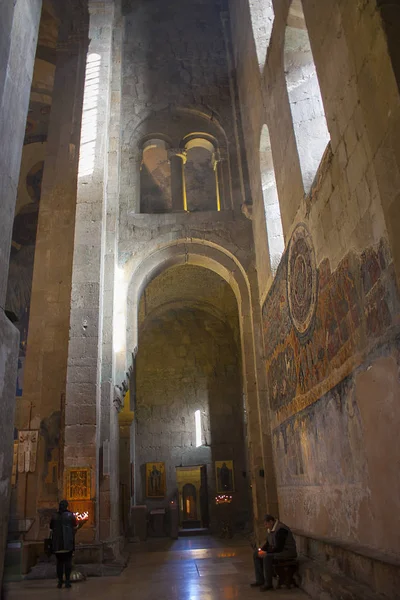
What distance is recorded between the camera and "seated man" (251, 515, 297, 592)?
608 cm

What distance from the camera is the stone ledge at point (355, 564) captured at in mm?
3996

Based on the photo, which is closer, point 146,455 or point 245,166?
point 245,166

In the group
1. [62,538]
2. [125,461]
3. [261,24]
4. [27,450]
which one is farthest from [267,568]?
[261,24]

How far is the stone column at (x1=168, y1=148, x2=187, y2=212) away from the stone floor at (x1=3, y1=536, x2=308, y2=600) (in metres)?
8.79

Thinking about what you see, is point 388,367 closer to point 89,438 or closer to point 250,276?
point 89,438

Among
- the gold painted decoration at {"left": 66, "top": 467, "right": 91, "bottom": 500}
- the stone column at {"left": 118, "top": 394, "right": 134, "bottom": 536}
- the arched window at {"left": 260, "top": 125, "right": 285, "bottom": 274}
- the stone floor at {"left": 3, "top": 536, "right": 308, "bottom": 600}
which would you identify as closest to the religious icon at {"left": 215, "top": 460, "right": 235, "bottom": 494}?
the stone column at {"left": 118, "top": 394, "right": 134, "bottom": 536}

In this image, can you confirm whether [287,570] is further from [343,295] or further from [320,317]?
[343,295]

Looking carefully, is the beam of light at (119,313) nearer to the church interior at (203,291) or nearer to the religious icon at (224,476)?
the church interior at (203,291)

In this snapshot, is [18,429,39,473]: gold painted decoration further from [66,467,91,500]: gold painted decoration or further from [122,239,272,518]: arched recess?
[122,239,272,518]: arched recess

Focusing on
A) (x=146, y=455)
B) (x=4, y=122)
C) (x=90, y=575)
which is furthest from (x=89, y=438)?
(x=146, y=455)

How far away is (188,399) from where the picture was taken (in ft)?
63.6

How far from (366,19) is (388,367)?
3083 mm

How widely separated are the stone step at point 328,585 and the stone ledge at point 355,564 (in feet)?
0.03

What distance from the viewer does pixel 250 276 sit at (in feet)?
38.8
